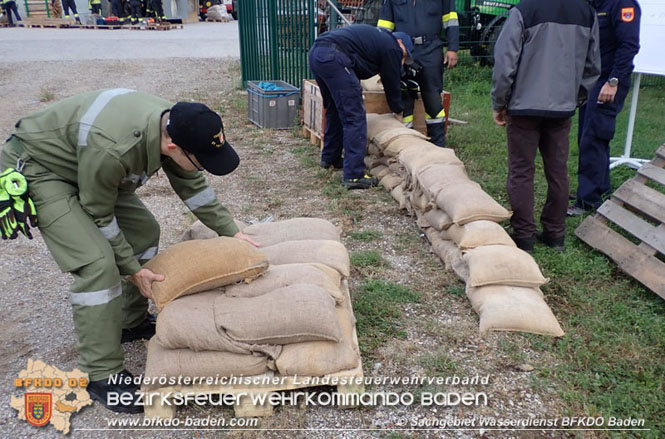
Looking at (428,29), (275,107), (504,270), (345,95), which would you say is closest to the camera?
(504,270)

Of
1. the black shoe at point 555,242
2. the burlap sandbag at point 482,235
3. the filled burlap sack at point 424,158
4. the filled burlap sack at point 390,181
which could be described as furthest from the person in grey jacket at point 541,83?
the filled burlap sack at point 390,181

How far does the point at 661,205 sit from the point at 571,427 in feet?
6.17

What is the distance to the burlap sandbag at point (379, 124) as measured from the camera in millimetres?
5496

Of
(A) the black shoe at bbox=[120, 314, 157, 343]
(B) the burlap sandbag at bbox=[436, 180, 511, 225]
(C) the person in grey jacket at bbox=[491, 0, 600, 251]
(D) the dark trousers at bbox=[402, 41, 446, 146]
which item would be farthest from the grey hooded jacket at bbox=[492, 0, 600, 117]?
(A) the black shoe at bbox=[120, 314, 157, 343]

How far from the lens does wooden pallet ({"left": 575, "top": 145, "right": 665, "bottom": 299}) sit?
347 centimetres

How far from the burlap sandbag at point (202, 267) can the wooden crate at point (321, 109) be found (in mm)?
3614

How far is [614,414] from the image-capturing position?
252cm

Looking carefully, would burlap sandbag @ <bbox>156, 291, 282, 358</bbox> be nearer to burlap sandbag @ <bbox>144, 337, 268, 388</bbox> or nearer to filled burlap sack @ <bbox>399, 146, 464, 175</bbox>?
burlap sandbag @ <bbox>144, 337, 268, 388</bbox>

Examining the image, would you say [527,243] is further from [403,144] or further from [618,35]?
[618,35]

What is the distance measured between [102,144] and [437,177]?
8.14ft

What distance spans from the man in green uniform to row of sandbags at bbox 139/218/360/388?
0.55ft

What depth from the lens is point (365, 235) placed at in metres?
4.38

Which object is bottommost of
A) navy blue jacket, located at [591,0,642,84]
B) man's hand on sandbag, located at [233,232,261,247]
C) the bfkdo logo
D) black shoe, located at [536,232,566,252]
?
the bfkdo logo

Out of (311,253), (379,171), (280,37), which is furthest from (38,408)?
(280,37)
